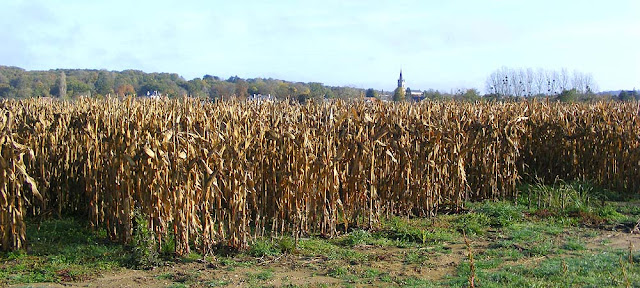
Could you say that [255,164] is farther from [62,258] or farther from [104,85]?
[104,85]

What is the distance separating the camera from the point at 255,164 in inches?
281

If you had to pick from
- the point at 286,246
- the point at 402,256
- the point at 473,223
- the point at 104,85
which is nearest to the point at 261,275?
the point at 286,246

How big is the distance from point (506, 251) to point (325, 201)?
2.31m

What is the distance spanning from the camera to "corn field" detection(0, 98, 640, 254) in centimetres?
634

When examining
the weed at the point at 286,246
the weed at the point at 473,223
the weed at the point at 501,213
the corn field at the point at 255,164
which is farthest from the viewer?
the weed at the point at 501,213

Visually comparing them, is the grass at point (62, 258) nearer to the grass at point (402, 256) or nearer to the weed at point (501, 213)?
the grass at point (402, 256)

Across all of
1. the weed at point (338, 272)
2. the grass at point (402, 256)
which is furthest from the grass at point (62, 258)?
the weed at point (338, 272)

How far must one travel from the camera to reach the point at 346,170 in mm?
7926

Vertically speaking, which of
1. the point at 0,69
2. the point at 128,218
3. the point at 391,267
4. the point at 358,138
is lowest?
the point at 391,267

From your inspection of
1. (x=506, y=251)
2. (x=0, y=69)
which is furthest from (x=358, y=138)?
(x=0, y=69)

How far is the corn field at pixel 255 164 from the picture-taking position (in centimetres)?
634

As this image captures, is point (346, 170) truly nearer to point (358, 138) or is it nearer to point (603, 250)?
point (358, 138)

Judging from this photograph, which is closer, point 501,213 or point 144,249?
point 144,249

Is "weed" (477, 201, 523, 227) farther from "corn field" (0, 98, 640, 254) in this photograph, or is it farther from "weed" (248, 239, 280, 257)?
"weed" (248, 239, 280, 257)
